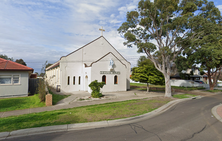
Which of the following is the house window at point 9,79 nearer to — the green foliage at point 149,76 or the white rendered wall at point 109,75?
the white rendered wall at point 109,75

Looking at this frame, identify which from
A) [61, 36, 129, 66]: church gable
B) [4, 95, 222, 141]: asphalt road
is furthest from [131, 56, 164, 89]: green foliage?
[4, 95, 222, 141]: asphalt road

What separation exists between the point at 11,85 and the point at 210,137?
53.8 ft

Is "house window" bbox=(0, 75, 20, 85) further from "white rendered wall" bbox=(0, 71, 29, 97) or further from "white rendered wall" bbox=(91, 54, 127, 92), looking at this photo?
"white rendered wall" bbox=(91, 54, 127, 92)

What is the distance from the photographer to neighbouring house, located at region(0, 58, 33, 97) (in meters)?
13.7

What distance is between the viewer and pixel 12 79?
1416 cm

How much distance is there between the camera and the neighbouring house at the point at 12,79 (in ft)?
45.0

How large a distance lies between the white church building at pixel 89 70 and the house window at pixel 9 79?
590 cm

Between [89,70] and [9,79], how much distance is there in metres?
9.52

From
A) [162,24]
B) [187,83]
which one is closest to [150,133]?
[162,24]

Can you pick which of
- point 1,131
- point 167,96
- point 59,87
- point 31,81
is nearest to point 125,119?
point 1,131

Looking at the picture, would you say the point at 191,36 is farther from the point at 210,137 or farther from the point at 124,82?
the point at 210,137

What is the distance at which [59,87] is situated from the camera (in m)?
21.0

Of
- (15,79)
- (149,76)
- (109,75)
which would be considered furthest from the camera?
(109,75)

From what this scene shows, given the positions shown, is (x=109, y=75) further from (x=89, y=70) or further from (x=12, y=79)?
(x=12, y=79)
